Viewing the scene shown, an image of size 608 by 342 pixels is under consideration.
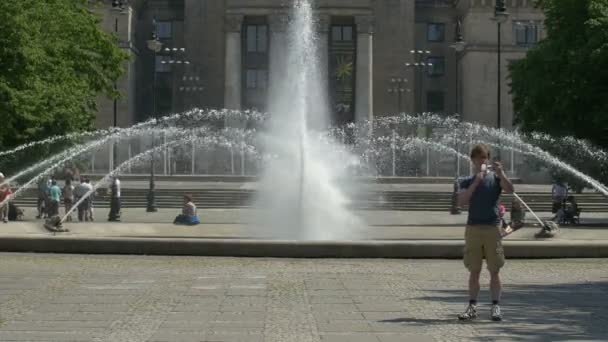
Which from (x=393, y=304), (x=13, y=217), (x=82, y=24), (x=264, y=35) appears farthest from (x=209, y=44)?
(x=393, y=304)

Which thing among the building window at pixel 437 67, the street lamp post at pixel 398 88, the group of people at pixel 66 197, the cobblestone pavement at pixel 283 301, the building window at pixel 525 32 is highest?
the building window at pixel 525 32

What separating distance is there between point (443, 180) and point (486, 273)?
161 feet

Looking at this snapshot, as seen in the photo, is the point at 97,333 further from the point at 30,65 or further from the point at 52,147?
the point at 52,147

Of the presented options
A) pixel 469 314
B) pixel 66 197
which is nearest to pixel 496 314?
pixel 469 314

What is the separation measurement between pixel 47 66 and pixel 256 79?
5801 cm

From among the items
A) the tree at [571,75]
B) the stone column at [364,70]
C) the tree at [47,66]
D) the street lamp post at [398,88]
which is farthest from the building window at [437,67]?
the tree at [47,66]

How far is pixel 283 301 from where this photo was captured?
13.5m

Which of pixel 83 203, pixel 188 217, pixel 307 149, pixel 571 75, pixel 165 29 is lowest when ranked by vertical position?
pixel 188 217

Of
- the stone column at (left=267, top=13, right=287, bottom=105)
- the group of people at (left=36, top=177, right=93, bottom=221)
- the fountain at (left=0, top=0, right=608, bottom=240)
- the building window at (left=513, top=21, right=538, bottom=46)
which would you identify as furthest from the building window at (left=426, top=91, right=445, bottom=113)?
the group of people at (left=36, top=177, right=93, bottom=221)

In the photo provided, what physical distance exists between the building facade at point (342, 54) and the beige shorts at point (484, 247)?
74005 mm

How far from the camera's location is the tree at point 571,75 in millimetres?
36219

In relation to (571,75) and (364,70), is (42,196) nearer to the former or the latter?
(571,75)

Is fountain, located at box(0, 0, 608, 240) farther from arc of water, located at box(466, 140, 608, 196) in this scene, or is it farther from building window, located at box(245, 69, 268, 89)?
building window, located at box(245, 69, 268, 89)

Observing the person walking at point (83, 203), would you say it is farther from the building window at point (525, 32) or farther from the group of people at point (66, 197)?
the building window at point (525, 32)
